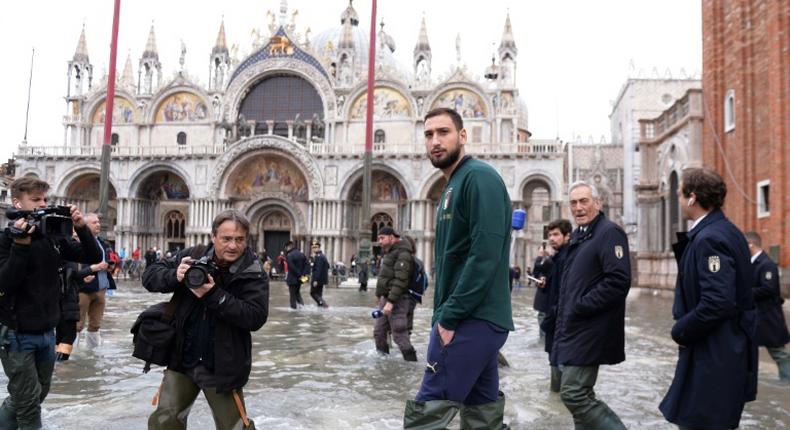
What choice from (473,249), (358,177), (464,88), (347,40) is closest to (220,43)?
(347,40)

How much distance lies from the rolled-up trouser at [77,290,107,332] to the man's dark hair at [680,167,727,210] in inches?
287

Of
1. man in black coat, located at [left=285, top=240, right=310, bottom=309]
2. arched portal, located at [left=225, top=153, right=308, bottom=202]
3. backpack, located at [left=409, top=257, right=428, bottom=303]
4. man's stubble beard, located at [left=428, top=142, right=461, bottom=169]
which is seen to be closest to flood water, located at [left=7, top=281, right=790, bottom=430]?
backpack, located at [left=409, top=257, right=428, bottom=303]

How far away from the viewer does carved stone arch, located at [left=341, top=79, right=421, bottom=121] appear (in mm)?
39156

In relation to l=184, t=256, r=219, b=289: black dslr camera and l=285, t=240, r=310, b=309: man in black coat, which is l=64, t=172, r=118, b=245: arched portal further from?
l=184, t=256, r=219, b=289: black dslr camera

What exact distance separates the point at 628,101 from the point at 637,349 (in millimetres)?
44456

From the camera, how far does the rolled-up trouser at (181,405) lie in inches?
143

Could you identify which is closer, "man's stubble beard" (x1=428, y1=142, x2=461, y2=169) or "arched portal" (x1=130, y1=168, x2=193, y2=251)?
"man's stubble beard" (x1=428, y1=142, x2=461, y2=169)

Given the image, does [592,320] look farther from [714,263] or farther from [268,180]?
[268,180]

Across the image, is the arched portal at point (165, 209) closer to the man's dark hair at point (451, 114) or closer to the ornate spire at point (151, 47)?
the ornate spire at point (151, 47)

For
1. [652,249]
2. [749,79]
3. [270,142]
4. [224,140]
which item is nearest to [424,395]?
[749,79]

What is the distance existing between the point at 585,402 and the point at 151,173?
3919cm

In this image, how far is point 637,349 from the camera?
397 inches

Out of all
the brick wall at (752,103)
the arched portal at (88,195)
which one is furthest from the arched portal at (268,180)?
the brick wall at (752,103)

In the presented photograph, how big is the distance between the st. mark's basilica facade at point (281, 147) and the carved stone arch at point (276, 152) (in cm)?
7
